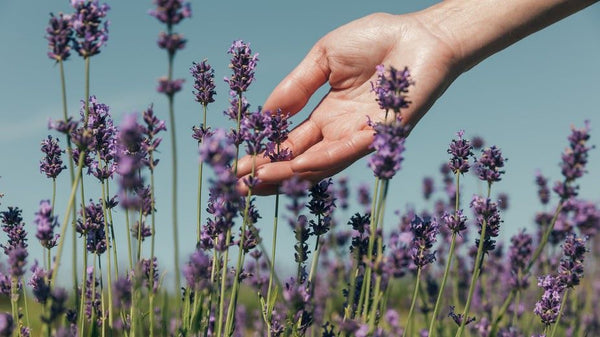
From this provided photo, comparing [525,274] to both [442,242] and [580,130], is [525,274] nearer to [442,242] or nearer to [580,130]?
[580,130]

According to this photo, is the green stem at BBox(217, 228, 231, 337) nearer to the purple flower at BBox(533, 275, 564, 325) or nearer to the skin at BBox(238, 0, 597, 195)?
the skin at BBox(238, 0, 597, 195)

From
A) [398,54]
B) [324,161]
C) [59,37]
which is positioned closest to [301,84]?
[398,54]

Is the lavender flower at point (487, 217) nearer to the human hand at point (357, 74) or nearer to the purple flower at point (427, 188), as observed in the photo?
the human hand at point (357, 74)

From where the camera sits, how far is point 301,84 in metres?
4.60

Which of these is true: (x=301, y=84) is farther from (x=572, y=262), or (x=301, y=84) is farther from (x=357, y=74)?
(x=572, y=262)

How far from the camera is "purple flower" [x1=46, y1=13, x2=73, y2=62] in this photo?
2.44 m

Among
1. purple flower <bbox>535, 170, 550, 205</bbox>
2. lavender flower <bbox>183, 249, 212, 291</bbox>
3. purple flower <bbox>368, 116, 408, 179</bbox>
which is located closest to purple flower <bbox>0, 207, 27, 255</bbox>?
lavender flower <bbox>183, 249, 212, 291</bbox>

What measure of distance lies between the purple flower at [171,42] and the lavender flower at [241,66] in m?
1.07

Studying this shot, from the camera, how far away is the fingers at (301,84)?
4.54 m

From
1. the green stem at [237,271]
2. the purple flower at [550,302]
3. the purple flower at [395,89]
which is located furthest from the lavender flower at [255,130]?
the purple flower at [550,302]

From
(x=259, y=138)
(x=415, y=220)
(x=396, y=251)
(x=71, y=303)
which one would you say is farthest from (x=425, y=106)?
(x=71, y=303)

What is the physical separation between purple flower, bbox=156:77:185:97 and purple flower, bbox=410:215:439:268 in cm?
129

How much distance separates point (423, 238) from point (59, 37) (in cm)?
168

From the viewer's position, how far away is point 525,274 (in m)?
2.47
